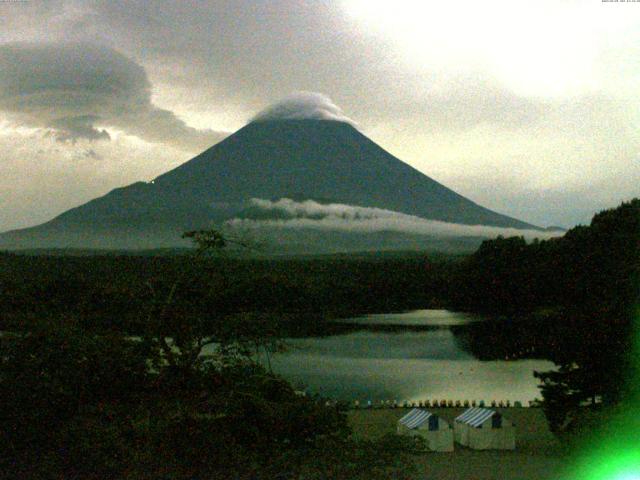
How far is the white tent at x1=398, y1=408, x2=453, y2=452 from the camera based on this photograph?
1294cm

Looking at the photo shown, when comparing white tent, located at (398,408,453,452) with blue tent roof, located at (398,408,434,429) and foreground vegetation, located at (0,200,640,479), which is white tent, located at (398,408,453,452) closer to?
blue tent roof, located at (398,408,434,429)

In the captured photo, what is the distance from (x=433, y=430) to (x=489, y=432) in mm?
1013

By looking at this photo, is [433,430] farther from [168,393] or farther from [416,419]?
[168,393]

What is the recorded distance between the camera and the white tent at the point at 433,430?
509 inches

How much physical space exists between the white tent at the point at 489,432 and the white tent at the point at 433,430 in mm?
512

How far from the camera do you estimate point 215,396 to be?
16.0ft

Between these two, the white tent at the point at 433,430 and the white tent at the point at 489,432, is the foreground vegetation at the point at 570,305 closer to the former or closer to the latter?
the white tent at the point at 489,432

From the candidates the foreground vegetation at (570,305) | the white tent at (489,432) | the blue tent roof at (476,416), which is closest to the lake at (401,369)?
the foreground vegetation at (570,305)

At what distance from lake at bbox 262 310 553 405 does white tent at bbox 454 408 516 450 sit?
2964 millimetres

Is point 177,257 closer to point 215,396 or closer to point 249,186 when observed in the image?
point 215,396

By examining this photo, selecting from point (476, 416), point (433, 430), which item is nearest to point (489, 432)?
point (476, 416)

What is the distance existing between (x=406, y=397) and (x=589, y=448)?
11919 mm

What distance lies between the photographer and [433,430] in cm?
1303

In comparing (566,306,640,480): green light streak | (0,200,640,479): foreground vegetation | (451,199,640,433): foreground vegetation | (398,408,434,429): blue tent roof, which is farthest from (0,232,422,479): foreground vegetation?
(398,408,434,429): blue tent roof
